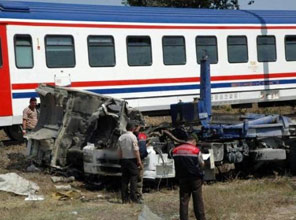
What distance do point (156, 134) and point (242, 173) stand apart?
210 centimetres

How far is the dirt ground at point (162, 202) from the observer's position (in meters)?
8.15

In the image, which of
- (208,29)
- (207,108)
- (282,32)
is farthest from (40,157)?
(282,32)

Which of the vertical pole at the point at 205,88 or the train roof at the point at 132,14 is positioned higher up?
the train roof at the point at 132,14

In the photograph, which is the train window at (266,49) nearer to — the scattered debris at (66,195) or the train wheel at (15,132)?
the train wheel at (15,132)

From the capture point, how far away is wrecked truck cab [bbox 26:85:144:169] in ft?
34.6

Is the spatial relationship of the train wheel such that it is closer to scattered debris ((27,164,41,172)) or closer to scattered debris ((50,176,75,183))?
scattered debris ((27,164,41,172))

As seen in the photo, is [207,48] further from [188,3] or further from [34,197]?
[188,3]

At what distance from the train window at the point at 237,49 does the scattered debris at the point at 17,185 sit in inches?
365

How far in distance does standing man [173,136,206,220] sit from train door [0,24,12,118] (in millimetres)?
7222

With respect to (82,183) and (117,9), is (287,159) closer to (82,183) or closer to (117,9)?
(82,183)

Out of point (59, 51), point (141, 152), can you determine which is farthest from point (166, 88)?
point (141, 152)

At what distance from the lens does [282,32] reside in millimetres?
18922

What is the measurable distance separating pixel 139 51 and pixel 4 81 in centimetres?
414

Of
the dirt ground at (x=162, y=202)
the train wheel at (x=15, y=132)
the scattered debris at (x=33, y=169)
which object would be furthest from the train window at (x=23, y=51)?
the dirt ground at (x=162, y=202)
